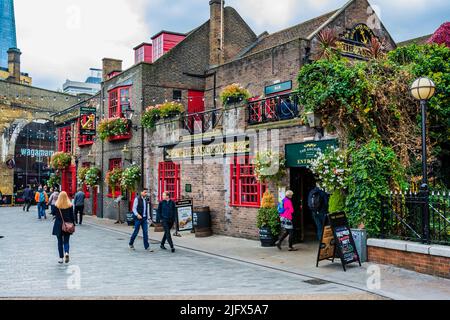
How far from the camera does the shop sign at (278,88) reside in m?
17.0

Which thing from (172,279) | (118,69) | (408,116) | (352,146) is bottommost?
(172,279)

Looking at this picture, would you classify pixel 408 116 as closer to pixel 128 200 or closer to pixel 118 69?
pixel 128 200

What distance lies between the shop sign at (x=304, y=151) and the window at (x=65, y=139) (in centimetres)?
2002

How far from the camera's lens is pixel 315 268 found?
9766 millimetres

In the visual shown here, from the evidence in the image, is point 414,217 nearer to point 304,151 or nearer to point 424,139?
point 424,139

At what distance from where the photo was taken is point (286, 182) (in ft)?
44.0

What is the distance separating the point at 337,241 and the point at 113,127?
15152mm

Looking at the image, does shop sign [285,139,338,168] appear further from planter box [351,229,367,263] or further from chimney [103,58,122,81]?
chimney [103,58,122,81]

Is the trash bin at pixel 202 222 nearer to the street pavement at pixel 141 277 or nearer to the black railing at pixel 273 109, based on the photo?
the street pavement at pixel 141 277

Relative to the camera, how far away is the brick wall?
835 cm

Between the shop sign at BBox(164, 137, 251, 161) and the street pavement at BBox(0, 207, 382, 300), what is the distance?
13.1 feet

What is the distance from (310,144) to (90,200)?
17211 mm

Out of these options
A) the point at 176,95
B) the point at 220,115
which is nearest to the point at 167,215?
the point at 220,115
